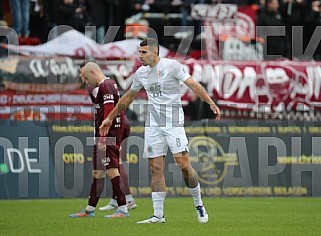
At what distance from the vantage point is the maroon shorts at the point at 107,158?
15039 mm

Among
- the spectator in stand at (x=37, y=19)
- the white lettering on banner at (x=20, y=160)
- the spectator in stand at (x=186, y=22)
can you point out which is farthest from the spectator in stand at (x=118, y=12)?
the white lettering on banner at (x=20, y=160)

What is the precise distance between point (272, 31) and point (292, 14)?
4.53 feet

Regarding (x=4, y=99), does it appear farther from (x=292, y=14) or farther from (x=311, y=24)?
(x=311, y=24)

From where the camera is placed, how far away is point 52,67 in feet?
72.8

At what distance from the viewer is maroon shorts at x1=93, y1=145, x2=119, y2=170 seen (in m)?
15.0

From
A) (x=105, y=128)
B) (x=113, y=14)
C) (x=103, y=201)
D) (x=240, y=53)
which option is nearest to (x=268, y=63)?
(x=240, y=53)

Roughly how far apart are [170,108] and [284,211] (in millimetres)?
4103

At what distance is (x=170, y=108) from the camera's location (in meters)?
13.7

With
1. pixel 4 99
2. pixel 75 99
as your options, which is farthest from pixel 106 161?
pixel 4 99

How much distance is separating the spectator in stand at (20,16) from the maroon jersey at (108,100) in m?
9.57

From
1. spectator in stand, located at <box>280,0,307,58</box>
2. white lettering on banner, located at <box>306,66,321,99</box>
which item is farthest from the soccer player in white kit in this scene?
spectator in stand, located at <box>280,0,307,58</box>

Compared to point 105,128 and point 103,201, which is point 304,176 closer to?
point 103,201

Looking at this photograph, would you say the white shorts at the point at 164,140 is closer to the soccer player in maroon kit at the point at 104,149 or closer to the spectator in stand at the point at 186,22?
the soccer player in maroon kit at the point at 104,149

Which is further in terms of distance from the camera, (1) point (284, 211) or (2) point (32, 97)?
(2) point (32, 97)
